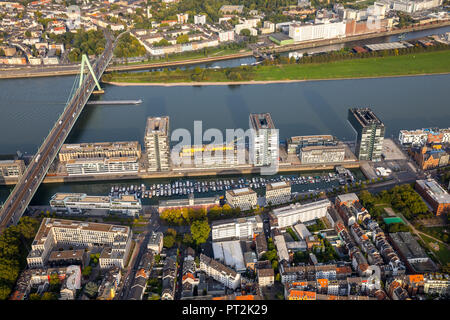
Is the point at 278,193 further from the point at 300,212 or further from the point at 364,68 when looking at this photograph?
the point at 364,68

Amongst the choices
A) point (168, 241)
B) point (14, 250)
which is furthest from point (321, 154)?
point (14, 250)

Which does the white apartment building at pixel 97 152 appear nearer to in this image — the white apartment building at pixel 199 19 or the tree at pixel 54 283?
the tree at pixel 54 283

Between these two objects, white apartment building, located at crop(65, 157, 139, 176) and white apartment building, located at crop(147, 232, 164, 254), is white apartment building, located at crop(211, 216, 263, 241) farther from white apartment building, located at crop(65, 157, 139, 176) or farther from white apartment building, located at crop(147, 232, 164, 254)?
white apartment building, located at crop(65, 157, 139, 176)

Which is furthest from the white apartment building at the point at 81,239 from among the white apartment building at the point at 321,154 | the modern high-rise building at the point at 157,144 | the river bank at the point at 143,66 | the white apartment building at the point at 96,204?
the river bank at the point at 143,66

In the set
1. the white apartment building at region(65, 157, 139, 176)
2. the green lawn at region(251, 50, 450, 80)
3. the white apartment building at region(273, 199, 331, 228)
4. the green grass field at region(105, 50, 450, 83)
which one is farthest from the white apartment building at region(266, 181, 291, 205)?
the green lawn at region(251, 50, 450, 80)

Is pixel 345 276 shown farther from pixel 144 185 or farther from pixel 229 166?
pixel 144 185

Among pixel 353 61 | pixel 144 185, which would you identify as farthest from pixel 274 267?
pixel 353 61
